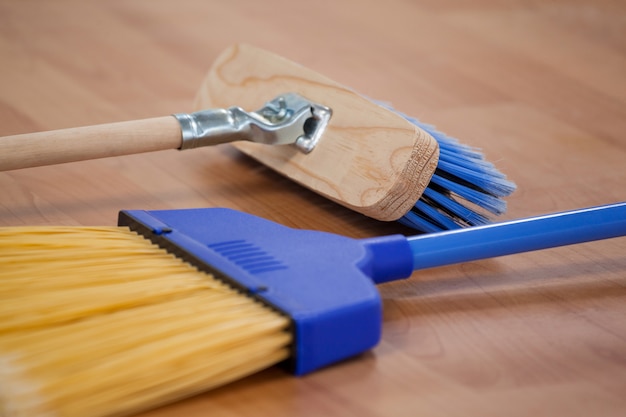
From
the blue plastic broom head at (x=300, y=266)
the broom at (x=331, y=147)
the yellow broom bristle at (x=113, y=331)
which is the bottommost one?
the yellow broom bristle at (x=113, y=331)

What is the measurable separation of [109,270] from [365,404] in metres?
Answer: 0.24

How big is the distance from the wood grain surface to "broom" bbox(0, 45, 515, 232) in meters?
0.05

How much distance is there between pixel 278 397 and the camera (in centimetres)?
76

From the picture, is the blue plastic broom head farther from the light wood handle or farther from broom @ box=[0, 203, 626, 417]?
the light wood handle

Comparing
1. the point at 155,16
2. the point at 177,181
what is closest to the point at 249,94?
the point at 177,181

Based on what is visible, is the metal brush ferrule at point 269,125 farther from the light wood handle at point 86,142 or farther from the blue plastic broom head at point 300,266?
the blue plastic broom head at point 300,266

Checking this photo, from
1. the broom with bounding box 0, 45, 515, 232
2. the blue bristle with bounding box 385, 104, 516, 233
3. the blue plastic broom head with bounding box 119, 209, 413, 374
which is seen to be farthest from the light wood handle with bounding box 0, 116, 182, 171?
the blue bristle with bounding box 385, 104, 516, 233

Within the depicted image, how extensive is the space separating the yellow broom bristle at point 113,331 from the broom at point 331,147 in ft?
0.66

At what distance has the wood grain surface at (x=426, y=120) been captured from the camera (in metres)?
0.78

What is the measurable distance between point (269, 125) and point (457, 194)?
236mm

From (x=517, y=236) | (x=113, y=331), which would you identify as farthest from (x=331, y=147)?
(x=113, y=331)

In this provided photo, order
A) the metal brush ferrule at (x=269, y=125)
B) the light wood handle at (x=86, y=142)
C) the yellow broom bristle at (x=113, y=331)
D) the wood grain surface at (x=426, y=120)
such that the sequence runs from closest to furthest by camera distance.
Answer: the yellow broom bristle at (x=113, y=331) → the wood grain surface at (x=426, y=120) → the light wood handle at (x=86, y=142) → the metal brush ferrule at (x=269, y=125)

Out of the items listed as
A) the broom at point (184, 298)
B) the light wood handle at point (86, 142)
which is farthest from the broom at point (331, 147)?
the broom at point (184, 298)

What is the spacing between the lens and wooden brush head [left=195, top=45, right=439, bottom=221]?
38.2 inches
